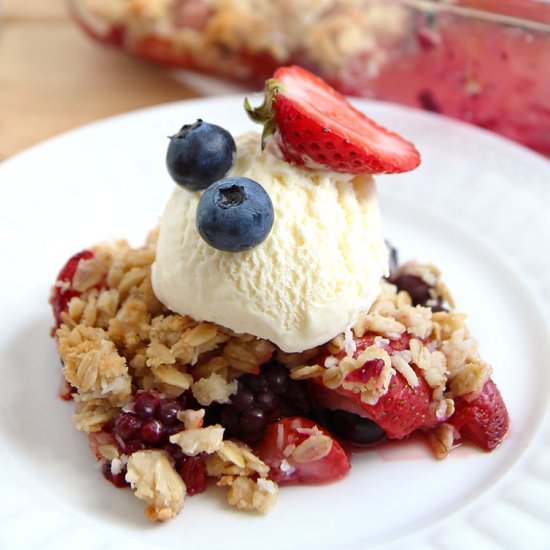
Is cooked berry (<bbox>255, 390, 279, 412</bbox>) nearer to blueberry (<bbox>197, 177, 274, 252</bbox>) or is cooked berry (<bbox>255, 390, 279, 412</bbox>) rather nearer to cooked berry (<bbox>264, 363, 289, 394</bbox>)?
cooked berry (<bbox>264, 363, 289, 394</bbox>)

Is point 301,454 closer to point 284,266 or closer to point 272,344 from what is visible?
point 272,344

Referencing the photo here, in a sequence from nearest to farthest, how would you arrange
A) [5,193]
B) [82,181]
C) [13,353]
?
[13,353], [5,193], [82,181]

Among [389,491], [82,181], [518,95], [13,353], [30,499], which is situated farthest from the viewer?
[518,95]

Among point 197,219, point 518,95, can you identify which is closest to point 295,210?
point 197,219

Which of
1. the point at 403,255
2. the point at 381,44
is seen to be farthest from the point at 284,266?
the point at 381,44

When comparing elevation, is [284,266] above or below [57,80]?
above

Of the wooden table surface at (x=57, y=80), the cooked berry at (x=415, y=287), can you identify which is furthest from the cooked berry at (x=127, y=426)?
the wooden table surface at (x=57, y=80)

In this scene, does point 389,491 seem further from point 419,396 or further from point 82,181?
point 82,181
